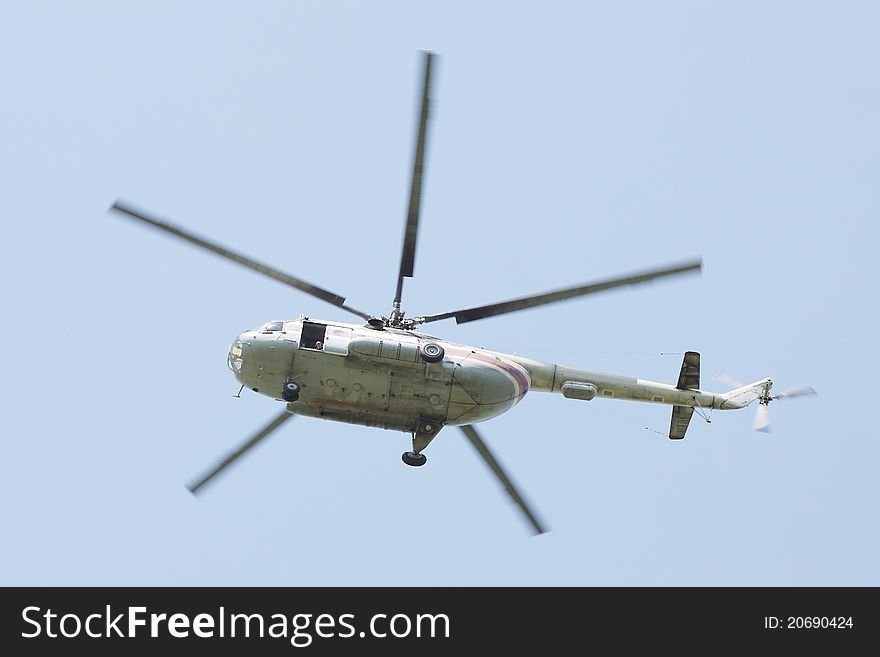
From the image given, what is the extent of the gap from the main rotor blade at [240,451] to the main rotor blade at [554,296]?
3.92 metres

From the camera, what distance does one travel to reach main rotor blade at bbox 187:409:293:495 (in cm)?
2322

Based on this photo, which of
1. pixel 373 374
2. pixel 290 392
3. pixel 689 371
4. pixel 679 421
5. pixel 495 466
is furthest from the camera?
pixel 679 421

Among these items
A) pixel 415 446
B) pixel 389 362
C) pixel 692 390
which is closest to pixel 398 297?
pixel 389 362

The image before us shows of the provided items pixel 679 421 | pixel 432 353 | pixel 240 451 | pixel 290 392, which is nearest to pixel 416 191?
pixel 432 353

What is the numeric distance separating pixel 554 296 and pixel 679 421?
514cm

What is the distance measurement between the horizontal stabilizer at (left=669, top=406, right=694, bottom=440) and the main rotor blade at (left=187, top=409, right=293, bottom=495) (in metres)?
8.97

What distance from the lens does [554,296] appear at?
22000 millimetres

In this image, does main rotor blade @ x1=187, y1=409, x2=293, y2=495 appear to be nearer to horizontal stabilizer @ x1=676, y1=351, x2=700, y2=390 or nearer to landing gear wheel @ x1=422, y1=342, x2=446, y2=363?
landing gear wheel @ x1=422, y1=342, x2=446, y2=363

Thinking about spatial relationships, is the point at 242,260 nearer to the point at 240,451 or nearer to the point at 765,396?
the point at 240,451

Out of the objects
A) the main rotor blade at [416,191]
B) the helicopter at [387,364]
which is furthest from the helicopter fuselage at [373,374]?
the main rotor blade at [416,191]

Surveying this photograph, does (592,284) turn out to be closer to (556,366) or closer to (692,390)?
(556,366)

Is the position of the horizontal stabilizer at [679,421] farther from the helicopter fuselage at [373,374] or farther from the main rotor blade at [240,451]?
the main rotor blade at [240,451]

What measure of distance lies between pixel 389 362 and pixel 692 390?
24.9ft

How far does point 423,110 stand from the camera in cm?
1978
